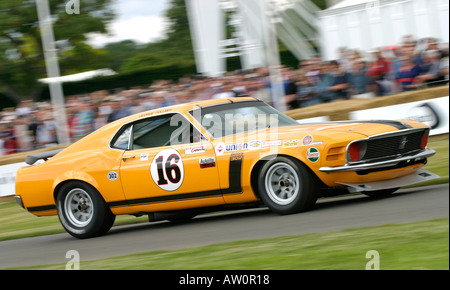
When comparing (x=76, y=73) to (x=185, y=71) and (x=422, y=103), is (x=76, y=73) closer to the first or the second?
(x=185, y=71)

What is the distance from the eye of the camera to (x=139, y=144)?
25.9 ft

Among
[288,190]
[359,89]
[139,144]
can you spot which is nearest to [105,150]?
[139,144]

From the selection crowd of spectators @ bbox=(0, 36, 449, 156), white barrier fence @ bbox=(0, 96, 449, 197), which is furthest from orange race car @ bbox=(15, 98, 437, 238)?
crowd of spectators @ bbox=(0, 36, 449, 156)

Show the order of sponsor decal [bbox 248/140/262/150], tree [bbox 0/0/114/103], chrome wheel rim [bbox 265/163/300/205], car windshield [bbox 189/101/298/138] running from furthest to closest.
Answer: tree [bbox 0/0/114/103], car windshield [bbox 189/101/298/138], sponsor decal [bbox 248/140/262/150], chrome wheel rim [bbox 265/163/300/205]

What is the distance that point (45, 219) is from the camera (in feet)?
35.3

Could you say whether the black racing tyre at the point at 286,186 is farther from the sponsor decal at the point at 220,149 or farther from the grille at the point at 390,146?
the grille at the point at 390,146

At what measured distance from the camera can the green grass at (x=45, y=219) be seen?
9.21 meters

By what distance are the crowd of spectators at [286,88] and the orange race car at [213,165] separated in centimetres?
429

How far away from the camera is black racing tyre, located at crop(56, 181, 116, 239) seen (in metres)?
7.93

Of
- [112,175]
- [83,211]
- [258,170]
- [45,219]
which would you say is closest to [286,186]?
[258,170]

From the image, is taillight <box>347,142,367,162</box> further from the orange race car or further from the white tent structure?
the white tent structure

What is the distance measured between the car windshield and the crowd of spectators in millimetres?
4442

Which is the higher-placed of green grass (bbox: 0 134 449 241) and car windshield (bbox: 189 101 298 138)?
car windshield (bbox: 189 101 298 138)

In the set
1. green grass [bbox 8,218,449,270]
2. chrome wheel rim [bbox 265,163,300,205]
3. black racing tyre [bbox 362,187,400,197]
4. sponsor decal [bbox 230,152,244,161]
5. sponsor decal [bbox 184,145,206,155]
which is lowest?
black racing tyre [bbox 362,187,400,197]
